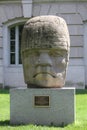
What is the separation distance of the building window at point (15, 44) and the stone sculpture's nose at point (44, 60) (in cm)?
1240

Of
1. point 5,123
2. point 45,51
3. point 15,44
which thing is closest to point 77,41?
point 15,44

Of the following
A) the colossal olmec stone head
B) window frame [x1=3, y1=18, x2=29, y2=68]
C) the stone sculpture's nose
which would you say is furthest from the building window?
the stone sculpture's nose

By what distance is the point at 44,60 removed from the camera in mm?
9836

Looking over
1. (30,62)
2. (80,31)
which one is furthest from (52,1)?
(30,62)

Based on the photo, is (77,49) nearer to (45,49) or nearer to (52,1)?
(52,1)

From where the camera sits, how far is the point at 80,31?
21.7 m

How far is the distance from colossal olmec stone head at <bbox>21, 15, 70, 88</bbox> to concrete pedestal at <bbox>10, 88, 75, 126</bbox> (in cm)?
31

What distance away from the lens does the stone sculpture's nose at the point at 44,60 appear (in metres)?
9.80

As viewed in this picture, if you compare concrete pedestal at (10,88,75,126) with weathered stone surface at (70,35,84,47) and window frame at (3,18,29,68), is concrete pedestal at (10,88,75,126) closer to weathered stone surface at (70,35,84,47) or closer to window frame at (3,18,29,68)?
weathered stone surface at (70,35,84,47)

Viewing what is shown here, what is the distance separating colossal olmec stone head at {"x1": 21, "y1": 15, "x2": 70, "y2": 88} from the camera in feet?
32.0

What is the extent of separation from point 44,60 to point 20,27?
12.7 metres

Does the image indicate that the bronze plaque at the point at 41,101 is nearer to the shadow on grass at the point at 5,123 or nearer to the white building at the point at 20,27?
the shadow on grass at the point at 5,123

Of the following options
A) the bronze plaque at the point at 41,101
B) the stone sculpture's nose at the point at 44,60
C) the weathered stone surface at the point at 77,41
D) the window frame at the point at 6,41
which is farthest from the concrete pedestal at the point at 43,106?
the window frame at the point at 6,41

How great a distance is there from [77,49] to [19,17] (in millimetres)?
3070
